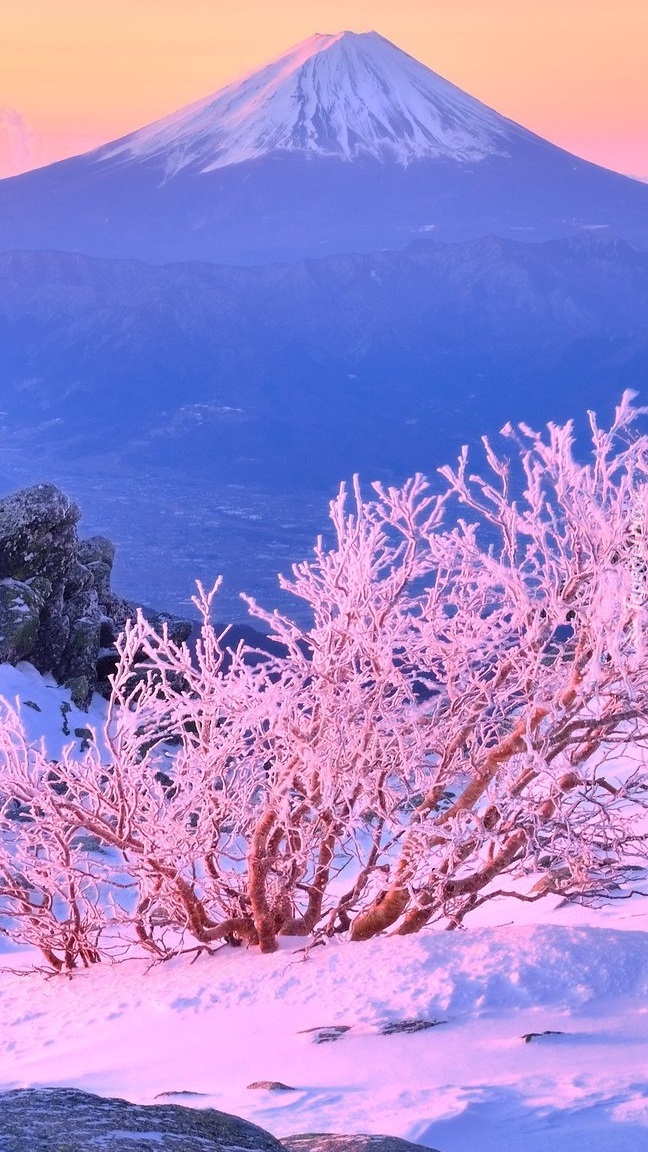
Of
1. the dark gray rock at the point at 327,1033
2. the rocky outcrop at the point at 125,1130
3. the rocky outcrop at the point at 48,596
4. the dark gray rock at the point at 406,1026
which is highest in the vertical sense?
the rocky outcrop at the point at 48,596

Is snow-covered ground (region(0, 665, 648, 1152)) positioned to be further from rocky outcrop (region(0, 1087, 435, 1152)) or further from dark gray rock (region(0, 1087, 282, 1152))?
dark gray rock (region(0, 1087, 282, 1152))

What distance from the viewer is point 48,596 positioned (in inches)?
722

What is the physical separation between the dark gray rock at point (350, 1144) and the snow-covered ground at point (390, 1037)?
0.50 m

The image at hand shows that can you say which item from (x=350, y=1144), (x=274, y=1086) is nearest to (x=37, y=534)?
(x=274, y=1086)

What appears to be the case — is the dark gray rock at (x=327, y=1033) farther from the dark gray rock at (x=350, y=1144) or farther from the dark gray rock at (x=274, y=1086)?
the dark gray rock at (x=350, y=1144)

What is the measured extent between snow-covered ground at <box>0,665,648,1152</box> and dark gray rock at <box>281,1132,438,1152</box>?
19.7 inches

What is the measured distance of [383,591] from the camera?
6.88 metres

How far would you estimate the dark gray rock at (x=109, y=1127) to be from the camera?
2.82m

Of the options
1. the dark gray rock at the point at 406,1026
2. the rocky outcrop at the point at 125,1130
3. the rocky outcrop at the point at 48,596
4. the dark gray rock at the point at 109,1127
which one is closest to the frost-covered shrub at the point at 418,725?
the dark gray rock at the point at 406,1026

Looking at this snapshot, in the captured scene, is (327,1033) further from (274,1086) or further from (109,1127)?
(109,1127)

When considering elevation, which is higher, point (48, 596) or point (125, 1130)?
point (48, 596)

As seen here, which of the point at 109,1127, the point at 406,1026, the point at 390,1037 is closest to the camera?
the point at 109,1127

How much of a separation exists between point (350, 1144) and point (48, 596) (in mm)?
15685

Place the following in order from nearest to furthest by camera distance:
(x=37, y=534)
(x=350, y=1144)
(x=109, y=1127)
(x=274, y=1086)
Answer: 1. (x=109, y=1127)
2. (x=350, y=1144)
3. (x=274, y=1086)
4. (x=37, y=534)
